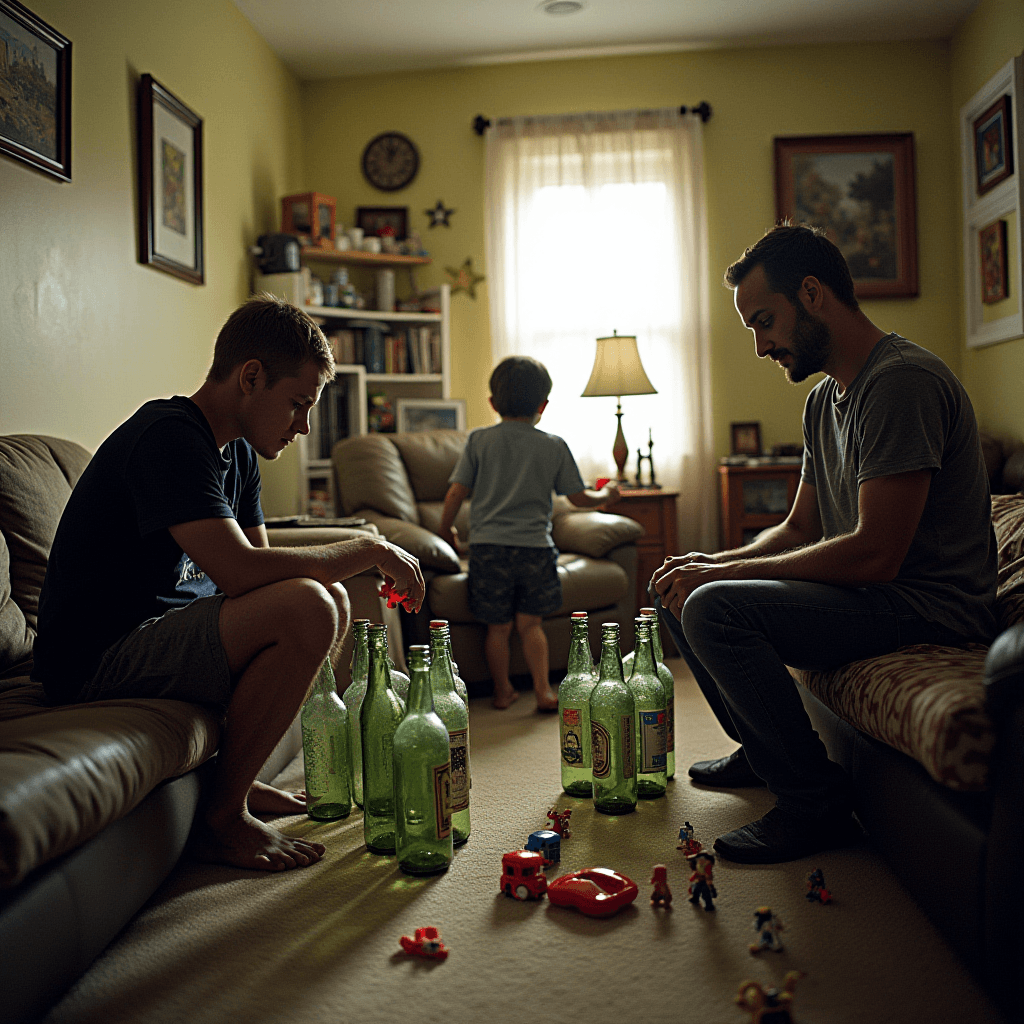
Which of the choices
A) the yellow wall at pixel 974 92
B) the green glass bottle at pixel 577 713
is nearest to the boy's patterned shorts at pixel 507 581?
the green glass bottle at pixel 577 713

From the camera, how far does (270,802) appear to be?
1.98 metres

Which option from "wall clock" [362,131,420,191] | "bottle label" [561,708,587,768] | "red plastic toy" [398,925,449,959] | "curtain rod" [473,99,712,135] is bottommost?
"red plastic toy" [398,925,449,959]

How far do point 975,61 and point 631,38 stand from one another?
1589mm

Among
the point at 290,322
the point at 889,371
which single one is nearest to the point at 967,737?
the point at 889,371

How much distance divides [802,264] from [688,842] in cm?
116

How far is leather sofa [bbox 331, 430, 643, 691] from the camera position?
120 inches

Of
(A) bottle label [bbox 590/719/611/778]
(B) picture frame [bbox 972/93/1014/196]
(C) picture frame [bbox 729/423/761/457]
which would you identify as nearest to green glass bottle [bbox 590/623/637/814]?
(A) bottle label [bbox 590/719/611/778]

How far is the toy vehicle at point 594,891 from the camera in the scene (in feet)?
4.78

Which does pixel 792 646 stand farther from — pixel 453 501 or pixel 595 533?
pixel 595 533

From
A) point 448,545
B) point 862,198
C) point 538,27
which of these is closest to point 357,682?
point 448,545

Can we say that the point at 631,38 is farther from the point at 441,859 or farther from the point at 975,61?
the point at 441,859

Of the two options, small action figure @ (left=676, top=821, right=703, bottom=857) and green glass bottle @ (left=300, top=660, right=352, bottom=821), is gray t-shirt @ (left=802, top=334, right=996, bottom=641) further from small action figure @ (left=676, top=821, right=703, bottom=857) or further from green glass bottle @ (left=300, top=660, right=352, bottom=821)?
green glass bottle @ (left=300, top=660, right=352, bottom=821)

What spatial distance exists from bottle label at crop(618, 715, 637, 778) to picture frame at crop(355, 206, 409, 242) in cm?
346

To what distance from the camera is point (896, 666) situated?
4.96 ft
